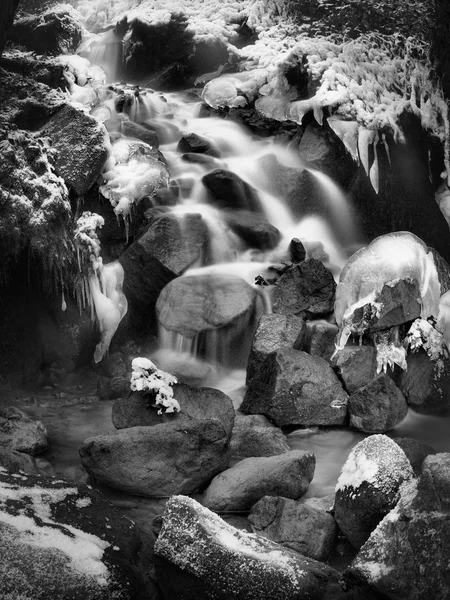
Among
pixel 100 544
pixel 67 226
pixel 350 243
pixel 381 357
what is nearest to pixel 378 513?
pixel 100 544

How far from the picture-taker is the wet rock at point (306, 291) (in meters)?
7.14

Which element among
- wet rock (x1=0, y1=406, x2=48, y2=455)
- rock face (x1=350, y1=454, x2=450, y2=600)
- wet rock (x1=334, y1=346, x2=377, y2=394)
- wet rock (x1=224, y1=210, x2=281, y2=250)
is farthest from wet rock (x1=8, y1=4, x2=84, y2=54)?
rock face (x1=350, y1=454, x2=450, y2=600)

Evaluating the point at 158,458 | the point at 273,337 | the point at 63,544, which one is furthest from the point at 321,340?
the point at 63,544

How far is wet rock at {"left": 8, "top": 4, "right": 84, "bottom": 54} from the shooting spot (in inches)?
373

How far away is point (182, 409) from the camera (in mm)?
Answer: 5531

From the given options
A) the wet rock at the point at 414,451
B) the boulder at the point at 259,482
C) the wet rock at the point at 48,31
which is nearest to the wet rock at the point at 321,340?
the wet rock at the point at 414,451

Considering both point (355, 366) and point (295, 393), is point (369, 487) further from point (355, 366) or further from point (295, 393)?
point (355, 366)

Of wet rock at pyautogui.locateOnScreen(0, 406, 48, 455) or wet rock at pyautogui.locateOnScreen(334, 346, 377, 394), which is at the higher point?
wet rock at pyautogui.locateOnScreen(0, 406, 48, 455)

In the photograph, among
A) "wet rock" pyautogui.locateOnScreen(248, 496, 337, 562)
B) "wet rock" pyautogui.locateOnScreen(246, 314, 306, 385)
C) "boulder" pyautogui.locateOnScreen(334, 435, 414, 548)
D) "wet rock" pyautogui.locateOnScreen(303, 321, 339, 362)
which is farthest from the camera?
"wet rock" pyautogui.locateOnScreen(303, 321, 339, 362)

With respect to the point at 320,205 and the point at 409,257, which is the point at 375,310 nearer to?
the point at 409,257

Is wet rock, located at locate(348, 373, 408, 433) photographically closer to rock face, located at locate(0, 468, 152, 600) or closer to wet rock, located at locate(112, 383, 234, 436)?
wet rock, located at locate(112, 383, 234, 436)

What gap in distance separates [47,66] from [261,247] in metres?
3.46

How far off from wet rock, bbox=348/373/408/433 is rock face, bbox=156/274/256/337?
60.4 inches

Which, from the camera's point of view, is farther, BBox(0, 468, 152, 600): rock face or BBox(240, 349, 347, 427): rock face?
BBox(240, 349, 347, 427): rock face
